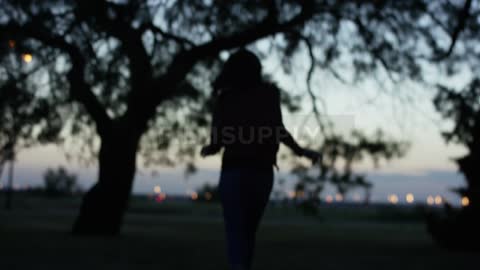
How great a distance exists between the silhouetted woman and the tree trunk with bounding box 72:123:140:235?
350 inches

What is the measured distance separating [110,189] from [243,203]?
9.22 metres

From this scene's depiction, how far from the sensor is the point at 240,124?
4668mm

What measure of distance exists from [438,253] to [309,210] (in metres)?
3.18

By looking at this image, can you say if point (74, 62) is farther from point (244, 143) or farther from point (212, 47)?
point (244, 143)

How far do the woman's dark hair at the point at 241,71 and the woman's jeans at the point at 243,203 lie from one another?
634mm

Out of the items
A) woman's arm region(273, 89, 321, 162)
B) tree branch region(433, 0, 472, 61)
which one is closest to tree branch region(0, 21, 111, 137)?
tree branch region(433, 0, 472, 61)

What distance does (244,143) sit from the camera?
4.53m

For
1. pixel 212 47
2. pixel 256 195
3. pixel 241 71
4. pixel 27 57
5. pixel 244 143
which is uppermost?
pixel 212 47

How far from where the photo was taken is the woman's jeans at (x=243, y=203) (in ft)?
14.8

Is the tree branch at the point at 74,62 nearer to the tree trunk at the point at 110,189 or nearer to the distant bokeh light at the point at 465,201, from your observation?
the tree trunk at the point at 110,189

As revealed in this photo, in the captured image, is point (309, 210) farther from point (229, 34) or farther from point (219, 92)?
point (219, 92)

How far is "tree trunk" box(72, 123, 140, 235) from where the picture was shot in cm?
1331

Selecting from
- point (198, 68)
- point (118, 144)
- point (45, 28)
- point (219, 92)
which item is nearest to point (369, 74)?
point (198, 68)

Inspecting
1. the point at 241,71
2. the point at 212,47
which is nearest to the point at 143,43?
the point at 212,47
